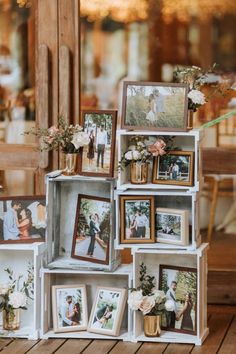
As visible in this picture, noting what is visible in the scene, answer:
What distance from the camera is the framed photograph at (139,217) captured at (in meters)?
5.26

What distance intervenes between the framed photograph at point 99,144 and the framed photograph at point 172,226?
33 cm

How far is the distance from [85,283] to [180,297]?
20.2 inches

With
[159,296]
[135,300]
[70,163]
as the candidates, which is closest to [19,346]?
[135,300]

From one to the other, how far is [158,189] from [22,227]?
73 cm

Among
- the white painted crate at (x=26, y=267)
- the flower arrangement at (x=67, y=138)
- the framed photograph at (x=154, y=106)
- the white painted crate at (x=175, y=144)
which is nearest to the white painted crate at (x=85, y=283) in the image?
the white painted crate at (x=26, y=267)

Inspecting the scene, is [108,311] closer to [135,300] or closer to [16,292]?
[135,300]

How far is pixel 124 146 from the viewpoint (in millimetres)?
5320

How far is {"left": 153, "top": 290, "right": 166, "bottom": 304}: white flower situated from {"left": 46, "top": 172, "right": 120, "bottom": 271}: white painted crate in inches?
9.7

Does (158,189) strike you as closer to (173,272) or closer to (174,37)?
(173,272)

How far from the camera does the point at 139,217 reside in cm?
527

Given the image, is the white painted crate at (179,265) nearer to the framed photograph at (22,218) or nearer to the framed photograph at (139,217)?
the framed photograph at (139,217)

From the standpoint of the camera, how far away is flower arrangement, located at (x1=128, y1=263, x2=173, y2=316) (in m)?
5.16

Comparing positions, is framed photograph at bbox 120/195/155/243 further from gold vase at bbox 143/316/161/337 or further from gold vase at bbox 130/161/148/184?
gold vase at bbox 143/316/161/337

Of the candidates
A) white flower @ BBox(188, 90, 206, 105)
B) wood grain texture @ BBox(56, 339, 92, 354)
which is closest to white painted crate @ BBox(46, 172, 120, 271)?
wood grain texture @ BBox(56, 339, 92, 354)
